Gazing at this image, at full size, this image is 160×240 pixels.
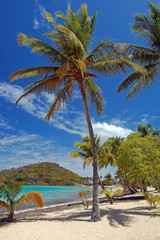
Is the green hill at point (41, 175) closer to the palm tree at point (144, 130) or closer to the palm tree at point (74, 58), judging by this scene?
the palm tree at point (144, 130)

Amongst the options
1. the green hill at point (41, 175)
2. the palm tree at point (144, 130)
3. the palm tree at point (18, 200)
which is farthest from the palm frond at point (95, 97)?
the green hill at point (41, 175)

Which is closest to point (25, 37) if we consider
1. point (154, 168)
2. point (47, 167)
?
point (154, 168)

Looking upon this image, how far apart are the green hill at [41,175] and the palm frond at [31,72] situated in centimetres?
6228

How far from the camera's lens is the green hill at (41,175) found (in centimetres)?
6812

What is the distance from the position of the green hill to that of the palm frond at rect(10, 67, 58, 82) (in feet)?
204

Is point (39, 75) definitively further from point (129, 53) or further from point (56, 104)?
point (129, 53)

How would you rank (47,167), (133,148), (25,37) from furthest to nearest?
(47,167) < (133,148) < (25,37)

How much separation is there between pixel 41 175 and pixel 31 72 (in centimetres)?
7190

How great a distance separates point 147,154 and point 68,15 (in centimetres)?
816

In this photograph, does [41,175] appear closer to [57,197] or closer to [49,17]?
[57,197]

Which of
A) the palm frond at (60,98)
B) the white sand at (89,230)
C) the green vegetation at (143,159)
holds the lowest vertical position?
the white sand at (89,230)

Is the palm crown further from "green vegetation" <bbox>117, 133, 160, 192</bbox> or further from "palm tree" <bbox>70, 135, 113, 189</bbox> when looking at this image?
"palm tree" <bbox>70, 135, 113, 189</bbox>

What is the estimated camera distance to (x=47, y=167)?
82.5 meters

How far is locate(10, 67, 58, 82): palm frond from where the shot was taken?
8132 mm
